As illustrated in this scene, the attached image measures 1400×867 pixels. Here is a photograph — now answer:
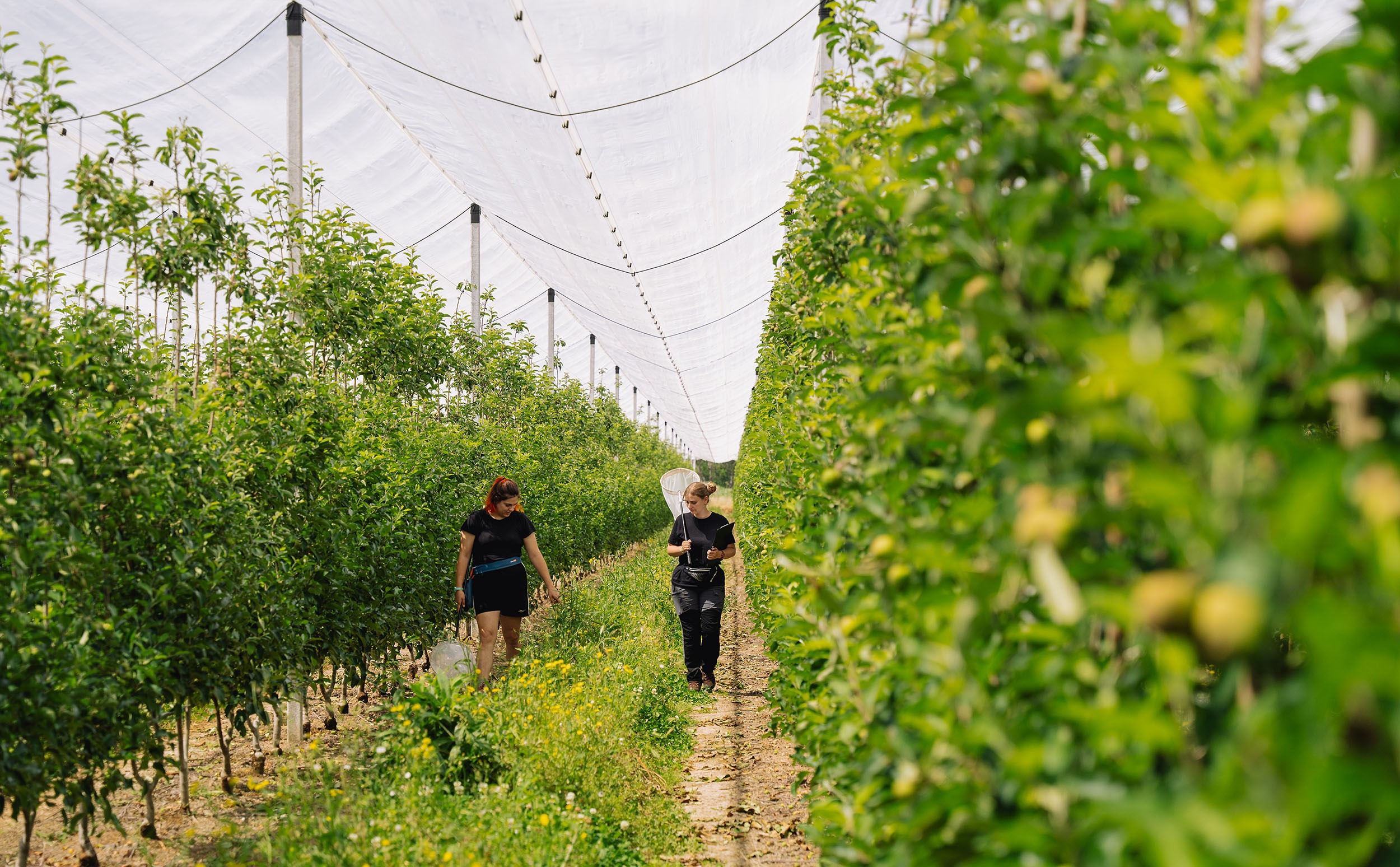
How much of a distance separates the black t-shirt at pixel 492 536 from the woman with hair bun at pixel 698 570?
1.31 meters

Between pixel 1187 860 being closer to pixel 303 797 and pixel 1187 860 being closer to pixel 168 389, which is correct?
pixel 303 797

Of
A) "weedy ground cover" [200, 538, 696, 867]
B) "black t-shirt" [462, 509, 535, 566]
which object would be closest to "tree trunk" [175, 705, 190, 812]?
"weedy ground cover" [200, 538, 696, 867]

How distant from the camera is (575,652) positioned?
7.64m

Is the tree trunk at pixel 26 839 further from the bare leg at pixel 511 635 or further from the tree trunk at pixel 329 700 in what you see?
the bare leg at pixel 511 635

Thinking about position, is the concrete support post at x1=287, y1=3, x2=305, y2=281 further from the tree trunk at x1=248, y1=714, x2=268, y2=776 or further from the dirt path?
the dirt path

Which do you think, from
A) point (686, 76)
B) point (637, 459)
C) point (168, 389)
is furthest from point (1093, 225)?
point (637, 459)

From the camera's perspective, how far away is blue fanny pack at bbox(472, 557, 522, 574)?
261 inches

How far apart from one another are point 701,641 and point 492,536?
7.36 feet

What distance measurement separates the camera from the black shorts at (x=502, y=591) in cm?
664

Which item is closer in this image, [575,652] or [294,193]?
[294,193]

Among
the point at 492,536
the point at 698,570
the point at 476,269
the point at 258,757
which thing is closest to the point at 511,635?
the point at 492,536

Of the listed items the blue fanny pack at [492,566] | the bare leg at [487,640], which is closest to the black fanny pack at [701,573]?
the blue fanny pack at [492,566]

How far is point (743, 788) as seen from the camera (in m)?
5.22

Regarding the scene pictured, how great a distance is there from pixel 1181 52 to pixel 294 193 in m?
6.06
